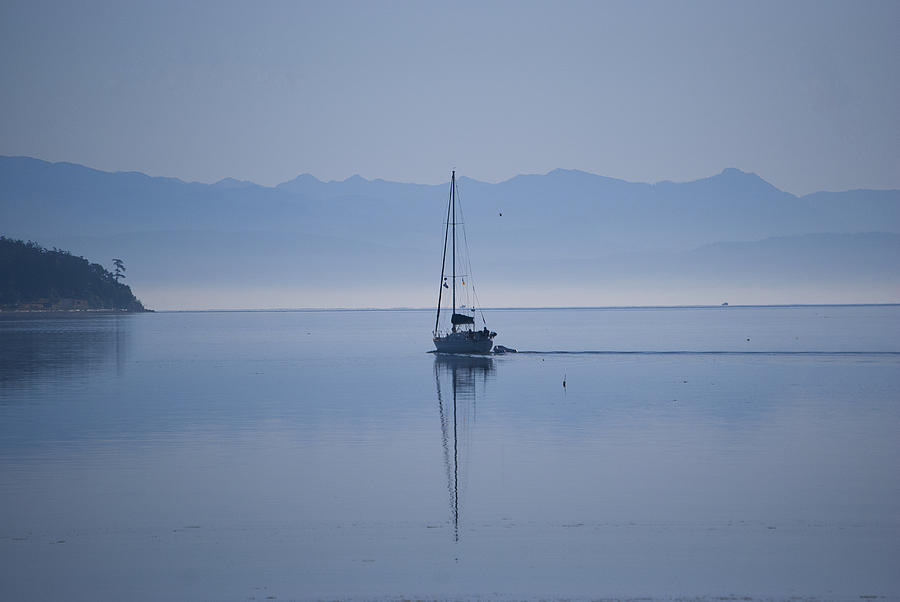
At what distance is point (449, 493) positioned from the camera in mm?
24406

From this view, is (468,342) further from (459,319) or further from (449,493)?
(449,493)

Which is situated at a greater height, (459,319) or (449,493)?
(459,319)

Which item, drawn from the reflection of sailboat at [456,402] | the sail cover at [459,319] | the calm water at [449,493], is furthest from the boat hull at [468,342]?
the calm water at [449,493]

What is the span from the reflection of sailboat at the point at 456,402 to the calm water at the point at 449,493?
22 centimetres

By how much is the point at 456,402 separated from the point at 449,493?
77.8 feet

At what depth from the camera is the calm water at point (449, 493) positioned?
1692 cm

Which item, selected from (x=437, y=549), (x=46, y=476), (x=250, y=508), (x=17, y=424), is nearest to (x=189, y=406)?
(x=17, y=424)

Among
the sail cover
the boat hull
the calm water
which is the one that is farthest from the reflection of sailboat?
the sail cover

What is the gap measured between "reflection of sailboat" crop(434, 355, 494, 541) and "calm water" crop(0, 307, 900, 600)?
0.22m

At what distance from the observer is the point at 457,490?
976 inches

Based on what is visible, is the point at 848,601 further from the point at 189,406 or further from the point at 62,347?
the point at 62,347

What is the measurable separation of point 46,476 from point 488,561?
50.5 ft

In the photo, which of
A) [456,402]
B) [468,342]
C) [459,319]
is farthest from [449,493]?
[459,319]

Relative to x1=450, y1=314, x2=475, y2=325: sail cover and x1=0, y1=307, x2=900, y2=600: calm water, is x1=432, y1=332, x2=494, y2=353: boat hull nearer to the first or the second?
x1=450, y1=314, x2=475, y2=325: sail cover
